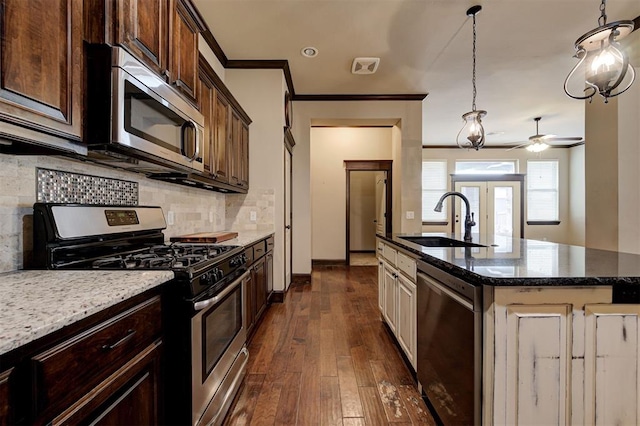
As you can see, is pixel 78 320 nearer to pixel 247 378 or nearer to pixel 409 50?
pixel 247 378

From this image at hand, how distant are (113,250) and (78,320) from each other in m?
0.95

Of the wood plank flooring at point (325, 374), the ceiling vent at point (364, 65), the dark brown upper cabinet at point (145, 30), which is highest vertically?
the ceiling vent at point (364, 65)

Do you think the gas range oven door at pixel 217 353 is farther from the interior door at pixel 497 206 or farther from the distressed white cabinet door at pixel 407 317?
the interior door at pixel 497 206

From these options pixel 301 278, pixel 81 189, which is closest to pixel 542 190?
pixel 301 278

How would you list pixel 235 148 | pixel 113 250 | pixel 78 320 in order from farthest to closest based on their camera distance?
1. pixel 235 148
2. pixel 113 250
3. pixel 78 320

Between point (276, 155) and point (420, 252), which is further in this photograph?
point (276, 155)

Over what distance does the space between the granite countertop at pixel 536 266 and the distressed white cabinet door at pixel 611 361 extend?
0.12 meters

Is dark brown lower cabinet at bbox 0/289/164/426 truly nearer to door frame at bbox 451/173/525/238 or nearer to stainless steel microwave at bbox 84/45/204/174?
stainless steel microwave at bbox 84/45/204/174

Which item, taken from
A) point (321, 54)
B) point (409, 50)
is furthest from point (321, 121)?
point (409, 50)

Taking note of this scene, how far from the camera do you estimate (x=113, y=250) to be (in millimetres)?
1544

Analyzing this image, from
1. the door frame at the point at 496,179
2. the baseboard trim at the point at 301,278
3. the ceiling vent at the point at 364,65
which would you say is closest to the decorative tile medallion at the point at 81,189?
the ceiling vent at the point at 364,65

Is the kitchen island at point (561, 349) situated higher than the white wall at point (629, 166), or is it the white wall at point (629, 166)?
the white wall at point (629, 166)

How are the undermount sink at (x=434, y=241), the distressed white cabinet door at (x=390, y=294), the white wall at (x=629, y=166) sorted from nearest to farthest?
1. the distressed white cabinet door at (x=390, y=294)
2. the undermount sink at (x=434, y=241)
3. the white wall at (x=629, y=166)

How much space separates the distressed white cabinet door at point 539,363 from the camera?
107cm
